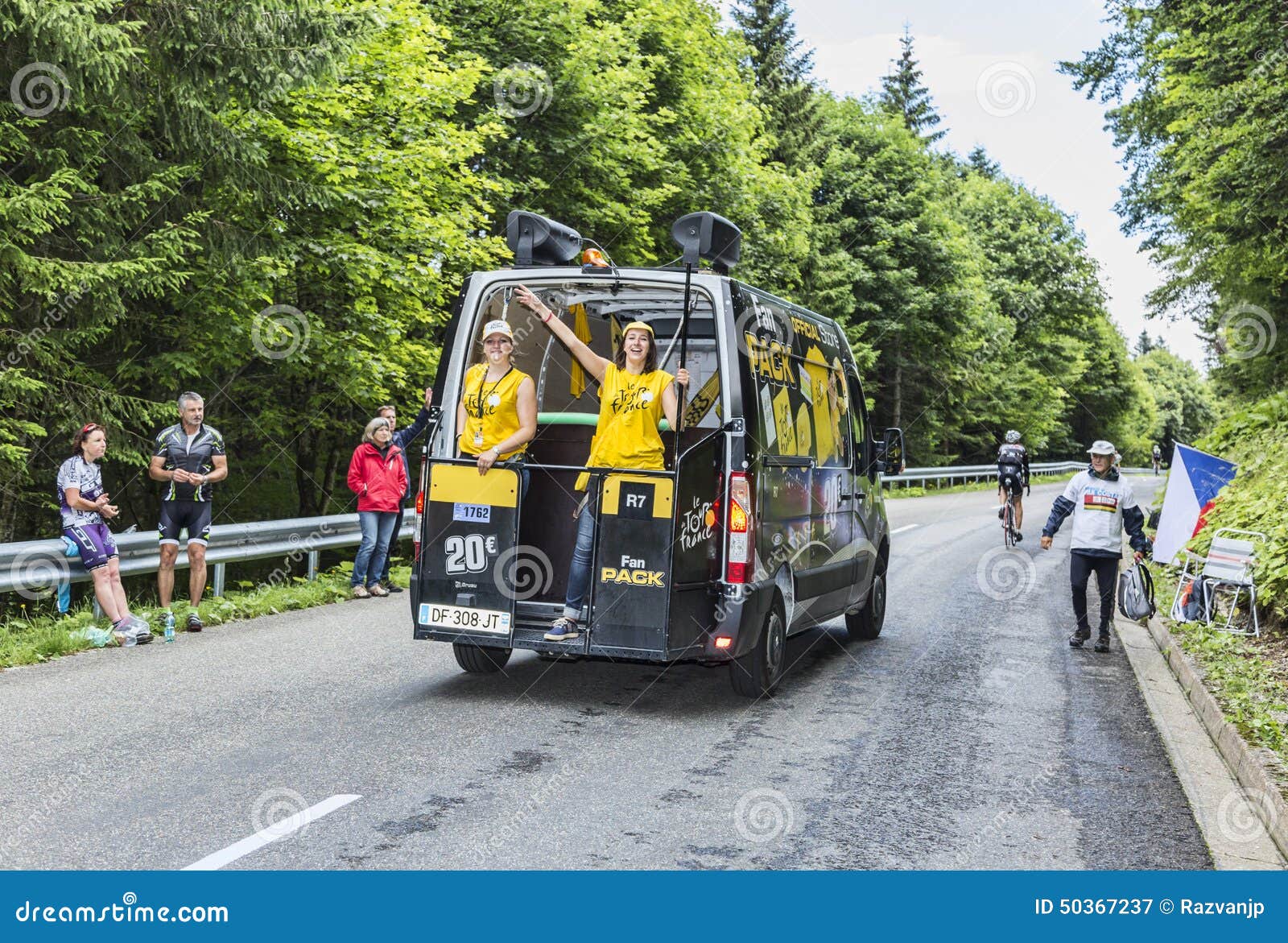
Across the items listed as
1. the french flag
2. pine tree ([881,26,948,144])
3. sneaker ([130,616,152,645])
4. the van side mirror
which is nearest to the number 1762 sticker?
sneaker ([130,616,152,645])

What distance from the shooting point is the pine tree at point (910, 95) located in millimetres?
57344

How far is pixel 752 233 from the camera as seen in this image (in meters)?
30.4

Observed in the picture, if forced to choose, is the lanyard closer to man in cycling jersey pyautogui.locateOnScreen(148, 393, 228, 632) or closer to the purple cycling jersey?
the purple cycling jersey

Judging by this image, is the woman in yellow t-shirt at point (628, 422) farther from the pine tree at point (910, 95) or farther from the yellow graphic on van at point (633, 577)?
the pine tree at point (910, 95)

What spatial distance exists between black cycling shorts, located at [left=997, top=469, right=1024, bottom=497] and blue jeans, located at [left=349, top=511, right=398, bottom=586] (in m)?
10.9

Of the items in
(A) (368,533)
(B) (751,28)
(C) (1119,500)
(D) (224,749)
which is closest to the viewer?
(D) (224,749)

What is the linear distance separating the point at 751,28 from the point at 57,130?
3133 cm

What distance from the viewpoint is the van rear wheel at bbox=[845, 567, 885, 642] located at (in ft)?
34.2

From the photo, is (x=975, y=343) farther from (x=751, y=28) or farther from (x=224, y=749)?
(x=224, y=749)

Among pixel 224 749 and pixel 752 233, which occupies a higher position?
pixel 752 233

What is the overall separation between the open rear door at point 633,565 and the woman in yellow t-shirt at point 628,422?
0.10m

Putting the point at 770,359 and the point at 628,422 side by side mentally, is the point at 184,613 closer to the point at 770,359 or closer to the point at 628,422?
the point at 628,422

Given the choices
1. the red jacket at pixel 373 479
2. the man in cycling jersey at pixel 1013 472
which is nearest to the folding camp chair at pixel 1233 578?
the red jacket at pixel 373 479
